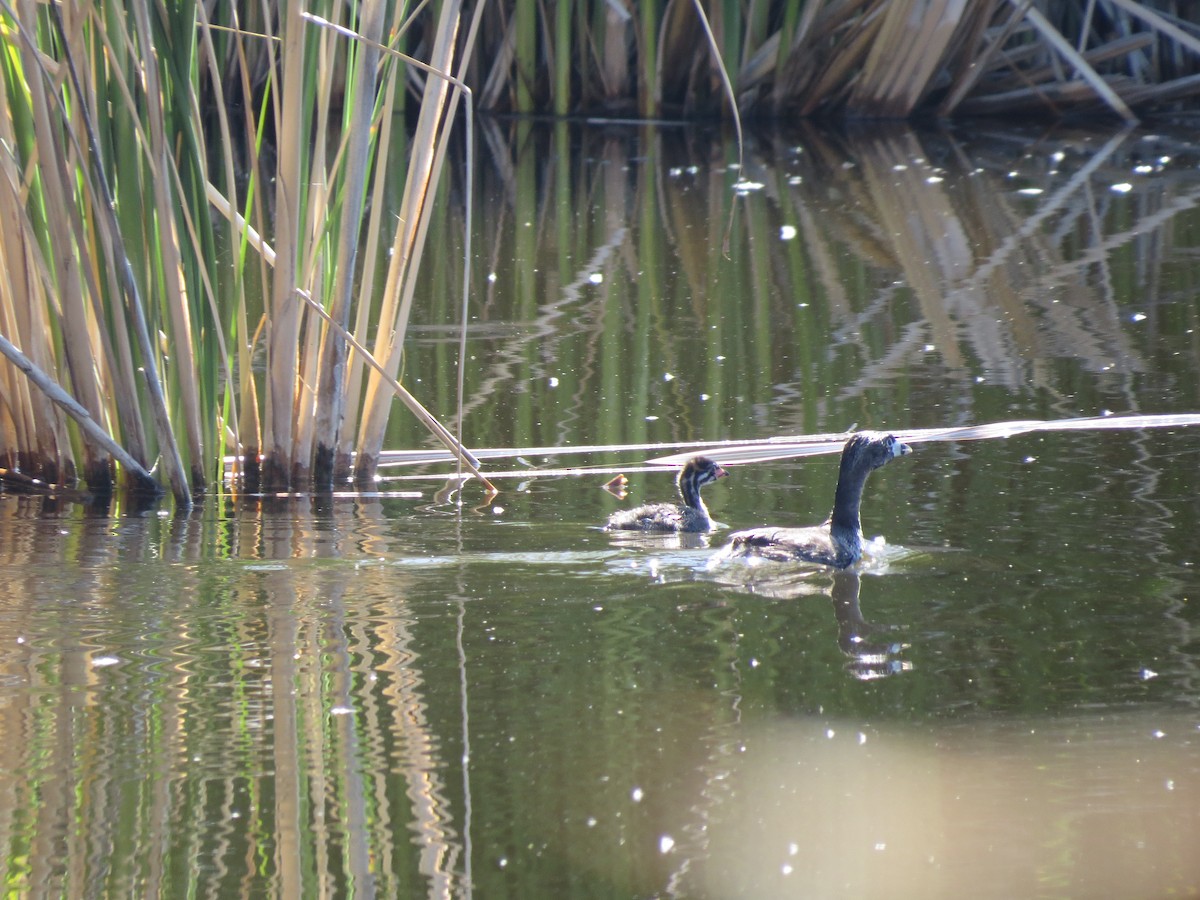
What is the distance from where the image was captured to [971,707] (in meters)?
3.89

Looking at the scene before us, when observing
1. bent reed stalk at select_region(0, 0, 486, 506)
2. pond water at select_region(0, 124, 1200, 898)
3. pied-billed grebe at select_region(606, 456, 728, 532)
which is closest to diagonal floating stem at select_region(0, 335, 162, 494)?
bent reed stalk at select_region(0, 0, 486, 506)

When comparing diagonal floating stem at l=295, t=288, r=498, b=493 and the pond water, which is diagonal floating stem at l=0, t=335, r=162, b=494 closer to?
the pond water

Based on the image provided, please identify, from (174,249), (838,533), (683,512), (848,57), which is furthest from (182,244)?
(848,57)

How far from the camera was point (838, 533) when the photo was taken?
533 centimetres

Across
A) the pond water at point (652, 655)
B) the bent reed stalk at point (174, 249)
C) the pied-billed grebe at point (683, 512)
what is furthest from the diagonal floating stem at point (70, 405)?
the pied-billed grebe at point (683, 512)

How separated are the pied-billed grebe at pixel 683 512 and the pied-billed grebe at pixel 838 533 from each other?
22 cm

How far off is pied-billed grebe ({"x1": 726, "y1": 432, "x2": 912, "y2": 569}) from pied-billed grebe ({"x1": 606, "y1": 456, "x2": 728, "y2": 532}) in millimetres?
219

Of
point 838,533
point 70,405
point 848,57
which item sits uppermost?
point 848,57

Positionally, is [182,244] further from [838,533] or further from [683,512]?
[838,533]

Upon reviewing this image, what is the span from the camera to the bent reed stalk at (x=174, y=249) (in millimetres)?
5496

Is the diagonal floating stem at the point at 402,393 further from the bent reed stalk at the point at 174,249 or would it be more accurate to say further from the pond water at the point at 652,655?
the pond water at the point at 652,655

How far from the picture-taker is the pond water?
3.23 m

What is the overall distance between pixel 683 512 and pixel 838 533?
2.02 ft

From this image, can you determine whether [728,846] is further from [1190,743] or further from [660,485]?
[660,485]
